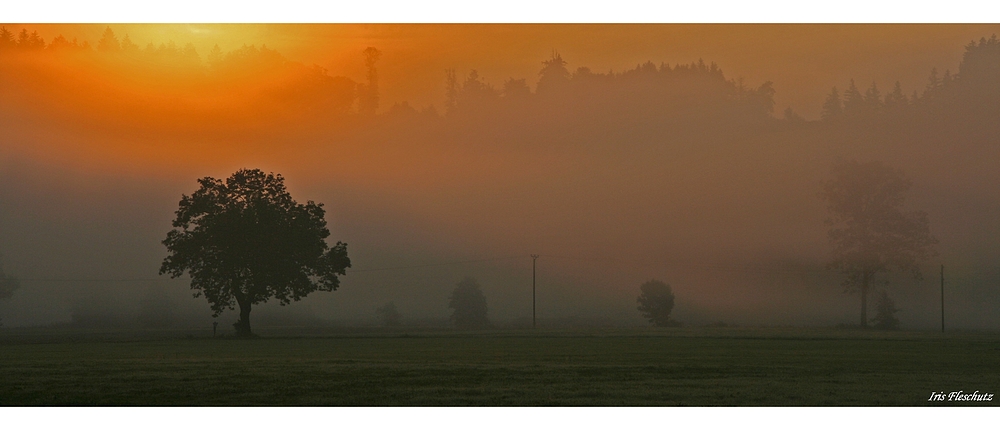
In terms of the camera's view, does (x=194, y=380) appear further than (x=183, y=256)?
No

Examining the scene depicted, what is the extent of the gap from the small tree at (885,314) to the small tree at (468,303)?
63.2 metres

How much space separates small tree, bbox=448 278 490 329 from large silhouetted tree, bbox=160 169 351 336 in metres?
64.6

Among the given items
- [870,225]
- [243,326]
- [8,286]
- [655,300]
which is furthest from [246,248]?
[8,286]

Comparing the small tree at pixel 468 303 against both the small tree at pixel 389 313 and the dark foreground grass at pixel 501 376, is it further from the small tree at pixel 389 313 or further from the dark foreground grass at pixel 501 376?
the dark foreground grass at pixel 501 376

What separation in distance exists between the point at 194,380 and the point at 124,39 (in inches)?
1562

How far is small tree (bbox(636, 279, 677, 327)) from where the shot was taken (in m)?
158

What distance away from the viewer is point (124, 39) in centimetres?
6831

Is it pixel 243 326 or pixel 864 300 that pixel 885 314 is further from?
pixel 243 326

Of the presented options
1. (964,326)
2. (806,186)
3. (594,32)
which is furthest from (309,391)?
(806,186)

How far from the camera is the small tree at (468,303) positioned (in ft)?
504

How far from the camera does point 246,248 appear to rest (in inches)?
3255

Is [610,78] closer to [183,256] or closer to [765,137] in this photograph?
[765,137]

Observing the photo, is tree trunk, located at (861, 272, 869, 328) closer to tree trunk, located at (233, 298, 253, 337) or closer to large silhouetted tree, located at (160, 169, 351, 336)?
large silhouetted tree, located at (160, 169, 351, 336)

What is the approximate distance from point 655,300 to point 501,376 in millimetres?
124460
